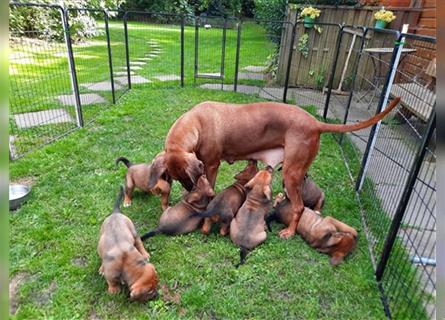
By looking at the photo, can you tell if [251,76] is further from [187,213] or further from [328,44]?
[187,213]

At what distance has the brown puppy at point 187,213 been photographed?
3166 millimetres

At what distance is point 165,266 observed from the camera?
289cm

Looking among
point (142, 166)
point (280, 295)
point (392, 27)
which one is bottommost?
point (280, 295)

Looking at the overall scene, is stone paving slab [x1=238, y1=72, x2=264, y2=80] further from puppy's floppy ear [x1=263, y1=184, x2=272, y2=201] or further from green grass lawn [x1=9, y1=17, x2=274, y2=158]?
puppy's floppy ear [x1=263, y1=184, x2=272, y2=201]

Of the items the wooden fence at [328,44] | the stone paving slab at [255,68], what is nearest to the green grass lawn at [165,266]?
the wooden fence at [328,44]

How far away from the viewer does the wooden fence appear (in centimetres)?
753

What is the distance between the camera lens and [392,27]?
7418mm

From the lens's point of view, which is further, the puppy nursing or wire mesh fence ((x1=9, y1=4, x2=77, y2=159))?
wire mesh fence ((x1=9, y1=4, x2=77, y2=159))

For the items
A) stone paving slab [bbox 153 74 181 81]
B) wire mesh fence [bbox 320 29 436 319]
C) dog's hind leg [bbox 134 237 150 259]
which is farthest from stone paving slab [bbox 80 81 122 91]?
dog's hind leg [bbox 134 237 150 259]

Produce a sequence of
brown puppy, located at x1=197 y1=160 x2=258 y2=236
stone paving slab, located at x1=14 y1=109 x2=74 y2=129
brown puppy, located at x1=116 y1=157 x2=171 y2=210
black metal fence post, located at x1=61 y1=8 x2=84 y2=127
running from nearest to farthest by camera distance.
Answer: brown puppy, located at x1=197 y1=160 x2=258 y2=236, brown puppy, located at x1=116 y1=157 x2=171 y2=210, black metal fence post, located at x1=61 y1=8 x2=84 y2=127, stone paving slab, located at x1=14 y1=109 x2=74 y2=129

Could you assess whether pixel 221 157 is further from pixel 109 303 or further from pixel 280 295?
pixel 109 303

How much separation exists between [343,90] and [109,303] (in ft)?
23.2

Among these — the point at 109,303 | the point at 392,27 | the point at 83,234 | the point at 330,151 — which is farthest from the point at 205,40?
the point at 109,303

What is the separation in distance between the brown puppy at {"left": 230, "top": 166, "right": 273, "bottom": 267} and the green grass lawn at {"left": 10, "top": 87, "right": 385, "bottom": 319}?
10cm
